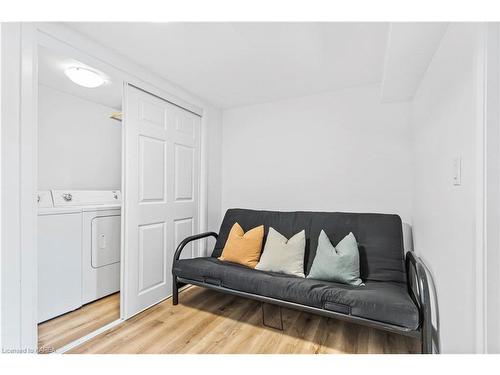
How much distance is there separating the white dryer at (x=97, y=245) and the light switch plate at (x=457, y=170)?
2761 mm

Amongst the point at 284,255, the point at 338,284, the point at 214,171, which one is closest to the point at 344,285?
the point at 338,284

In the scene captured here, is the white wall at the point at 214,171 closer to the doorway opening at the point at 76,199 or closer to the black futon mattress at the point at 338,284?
the black futon mattress at the point at 338,284

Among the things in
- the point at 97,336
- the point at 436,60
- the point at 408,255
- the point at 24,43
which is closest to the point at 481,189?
the point at 436,60

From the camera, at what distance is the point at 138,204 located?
86.7 inches

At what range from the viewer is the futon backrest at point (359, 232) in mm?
2041

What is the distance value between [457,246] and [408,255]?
36.1 inches

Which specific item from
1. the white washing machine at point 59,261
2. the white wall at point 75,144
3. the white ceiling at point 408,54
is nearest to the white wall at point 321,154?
the white ceiling at point 408,54

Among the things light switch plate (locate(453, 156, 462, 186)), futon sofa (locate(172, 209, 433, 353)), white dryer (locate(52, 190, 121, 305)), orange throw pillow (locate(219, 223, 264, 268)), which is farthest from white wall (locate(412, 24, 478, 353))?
white dryer (locate(52, 190, 121, 305))

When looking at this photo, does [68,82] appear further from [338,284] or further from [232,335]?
[338,284]

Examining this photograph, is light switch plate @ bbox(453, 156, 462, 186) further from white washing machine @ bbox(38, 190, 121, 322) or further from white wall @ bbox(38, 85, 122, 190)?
white wall @ bbox(38, 85, 122, 190)

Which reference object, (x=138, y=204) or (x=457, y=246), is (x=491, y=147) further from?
(x=138, y=204)

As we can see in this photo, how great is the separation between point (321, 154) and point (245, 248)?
131cm

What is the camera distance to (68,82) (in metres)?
2.50

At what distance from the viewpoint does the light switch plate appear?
1.14 m
